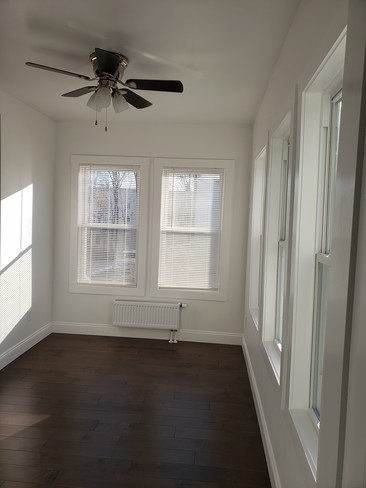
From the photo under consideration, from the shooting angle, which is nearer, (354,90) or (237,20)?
(354,90)

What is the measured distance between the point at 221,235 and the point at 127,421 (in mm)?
2498

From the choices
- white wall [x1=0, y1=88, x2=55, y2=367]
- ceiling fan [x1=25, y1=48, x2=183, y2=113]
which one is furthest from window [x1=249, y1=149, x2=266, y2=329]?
white wall [x1=0, y1=88, x2=55, y2=367]

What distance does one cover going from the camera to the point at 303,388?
6.01 ft

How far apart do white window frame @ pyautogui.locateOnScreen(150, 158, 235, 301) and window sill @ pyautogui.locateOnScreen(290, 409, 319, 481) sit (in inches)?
110

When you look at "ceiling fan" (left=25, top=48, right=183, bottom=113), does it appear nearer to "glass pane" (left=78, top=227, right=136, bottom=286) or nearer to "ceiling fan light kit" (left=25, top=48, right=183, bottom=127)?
"ceiling fan light kit" (left=25, top=48, right=183, bottom=127)

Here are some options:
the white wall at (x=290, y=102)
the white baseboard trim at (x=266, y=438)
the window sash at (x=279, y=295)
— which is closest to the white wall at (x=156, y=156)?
the white baseboard trim at (x=266, y=438)

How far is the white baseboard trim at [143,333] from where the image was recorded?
15.2 feet

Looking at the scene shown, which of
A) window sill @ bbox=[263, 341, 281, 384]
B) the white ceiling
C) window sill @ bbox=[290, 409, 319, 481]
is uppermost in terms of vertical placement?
the white ceiling

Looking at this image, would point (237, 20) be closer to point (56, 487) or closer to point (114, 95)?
point (114, 95)

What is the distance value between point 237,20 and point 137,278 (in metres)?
3.22

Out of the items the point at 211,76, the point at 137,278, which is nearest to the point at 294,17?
the point at 211,76

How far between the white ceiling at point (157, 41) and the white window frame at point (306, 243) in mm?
730

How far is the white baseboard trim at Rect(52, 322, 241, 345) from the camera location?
4625mm

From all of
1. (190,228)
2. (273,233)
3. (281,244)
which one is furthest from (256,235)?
(281,244)
